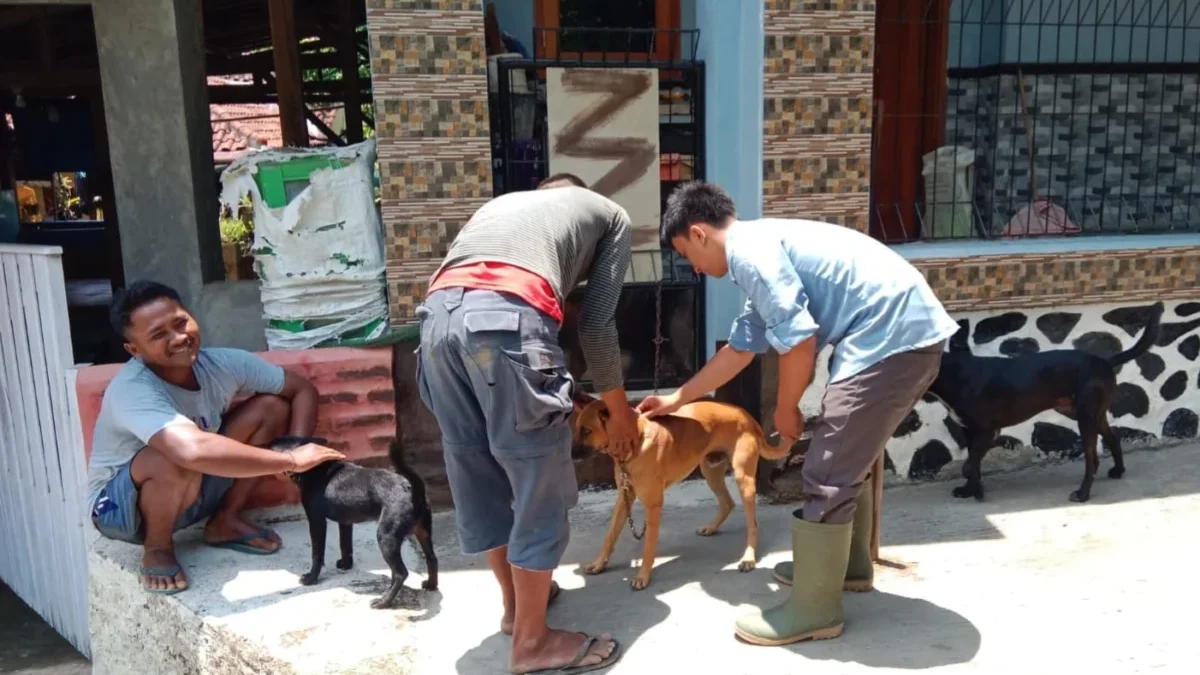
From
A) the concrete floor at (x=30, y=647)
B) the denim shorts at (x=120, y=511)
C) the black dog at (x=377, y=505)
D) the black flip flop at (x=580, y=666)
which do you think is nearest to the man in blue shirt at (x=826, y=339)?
the black flip flop at (x=580, y=666)

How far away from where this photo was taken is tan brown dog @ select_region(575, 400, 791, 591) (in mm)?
3281

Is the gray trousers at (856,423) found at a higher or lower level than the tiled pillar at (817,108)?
lower

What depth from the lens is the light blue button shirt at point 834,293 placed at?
2771 mm

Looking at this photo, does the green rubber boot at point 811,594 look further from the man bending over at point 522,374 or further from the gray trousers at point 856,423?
the man bending over at point 522,374

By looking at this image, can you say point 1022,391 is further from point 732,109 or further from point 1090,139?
point 1090,139

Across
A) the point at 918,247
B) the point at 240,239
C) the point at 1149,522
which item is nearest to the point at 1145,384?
the point at 1149,522

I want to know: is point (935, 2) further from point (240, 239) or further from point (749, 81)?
point (240, 239)

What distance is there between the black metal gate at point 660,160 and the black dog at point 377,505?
1590 millimetres

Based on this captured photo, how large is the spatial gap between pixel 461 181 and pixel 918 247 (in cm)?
239

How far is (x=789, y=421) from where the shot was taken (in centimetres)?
304

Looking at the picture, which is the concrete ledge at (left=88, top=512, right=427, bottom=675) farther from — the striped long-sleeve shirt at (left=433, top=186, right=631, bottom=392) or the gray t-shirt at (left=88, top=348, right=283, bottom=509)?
the striped long-sleeve shirt at (left=433, top=186, right=631, bottom=392)

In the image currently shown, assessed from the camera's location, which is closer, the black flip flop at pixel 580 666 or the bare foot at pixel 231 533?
the black flip flop at pixel 580 666

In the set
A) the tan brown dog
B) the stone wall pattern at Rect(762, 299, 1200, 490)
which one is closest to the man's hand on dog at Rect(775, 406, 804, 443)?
the tan brown dog

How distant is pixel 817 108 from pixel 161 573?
11.6 feet
